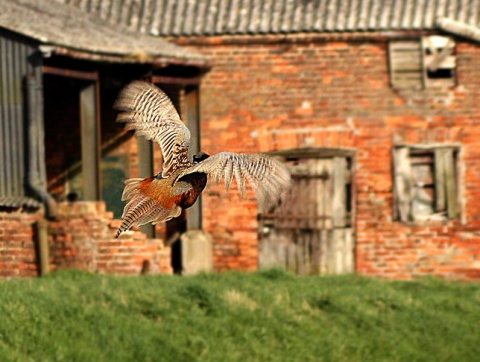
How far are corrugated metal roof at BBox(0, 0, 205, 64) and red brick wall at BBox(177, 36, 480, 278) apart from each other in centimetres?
78

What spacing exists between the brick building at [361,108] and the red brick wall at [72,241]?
7.48ft

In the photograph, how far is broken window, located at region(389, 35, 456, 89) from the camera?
1723 cm

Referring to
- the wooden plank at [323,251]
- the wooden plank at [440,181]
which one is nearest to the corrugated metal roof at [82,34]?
the wooden plank at [323,251]

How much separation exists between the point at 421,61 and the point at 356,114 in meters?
1.08

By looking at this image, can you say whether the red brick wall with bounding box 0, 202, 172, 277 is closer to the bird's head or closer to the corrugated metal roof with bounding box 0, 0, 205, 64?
the corrugated metal roof with bounding box 0, 0, 205, 64

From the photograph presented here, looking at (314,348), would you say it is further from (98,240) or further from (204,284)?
(98,240)

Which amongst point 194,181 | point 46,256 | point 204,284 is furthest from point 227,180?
point 46,256

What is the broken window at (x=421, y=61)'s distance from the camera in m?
17.2

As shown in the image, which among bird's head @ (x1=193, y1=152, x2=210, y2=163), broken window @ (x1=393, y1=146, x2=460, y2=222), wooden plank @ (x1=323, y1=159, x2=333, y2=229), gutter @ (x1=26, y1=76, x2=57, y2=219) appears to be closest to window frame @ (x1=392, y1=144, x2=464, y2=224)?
broken window @ (x1=393, y1=146, x2=460, y2=222)

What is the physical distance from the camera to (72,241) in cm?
1475

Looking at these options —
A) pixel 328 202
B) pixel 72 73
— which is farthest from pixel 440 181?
pixel 72 73

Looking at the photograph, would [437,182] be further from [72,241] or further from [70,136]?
[72,241]

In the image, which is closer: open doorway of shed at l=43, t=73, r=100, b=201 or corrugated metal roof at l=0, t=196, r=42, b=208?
corrugated metal roof at l=0, t=196, r=42, b=208

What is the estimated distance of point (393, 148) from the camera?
17328 millimetres
